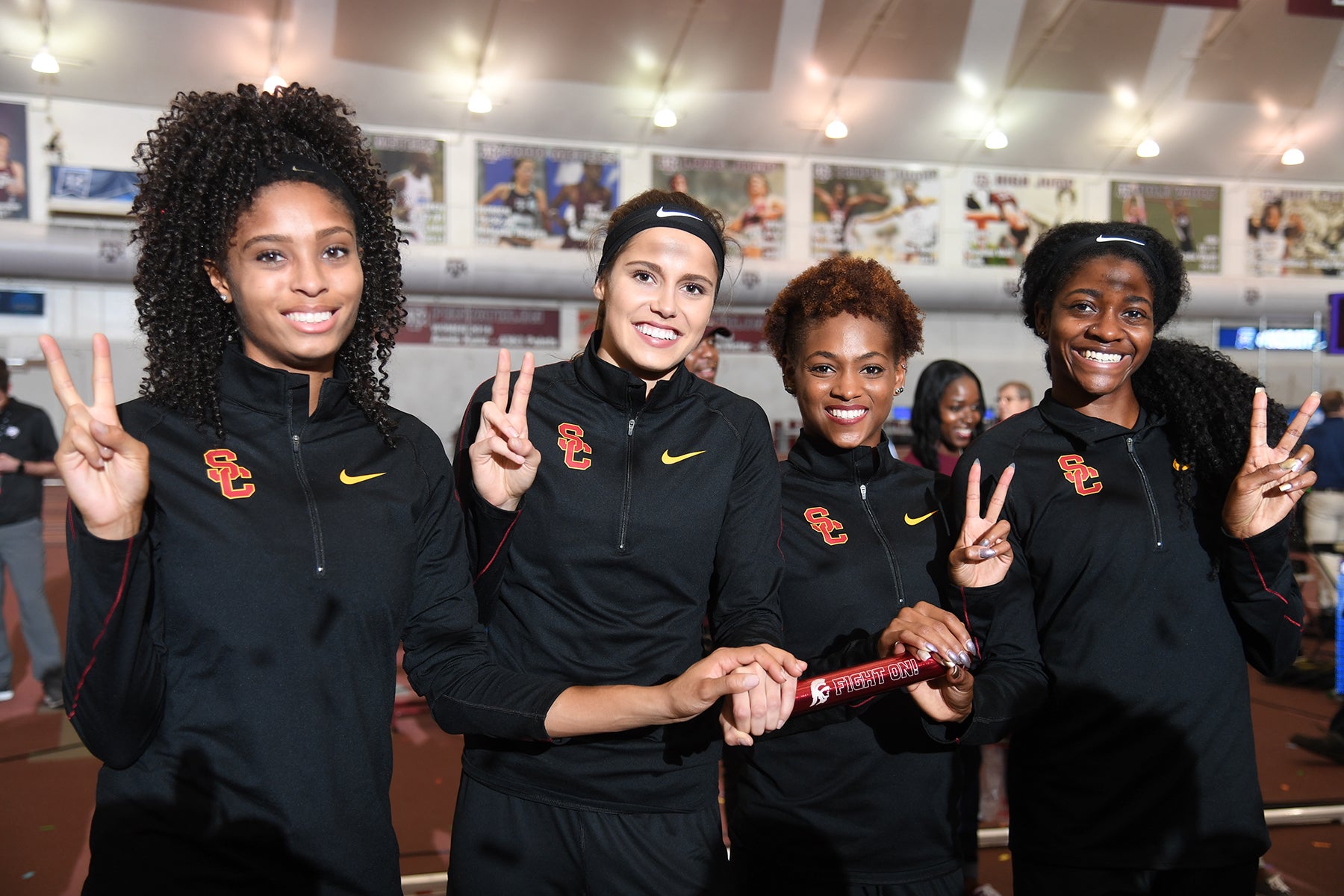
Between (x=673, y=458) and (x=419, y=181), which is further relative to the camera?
(x=419, y=181)

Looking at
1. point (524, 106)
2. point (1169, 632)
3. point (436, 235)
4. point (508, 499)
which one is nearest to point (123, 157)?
point (436, 235)

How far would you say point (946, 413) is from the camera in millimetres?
5145

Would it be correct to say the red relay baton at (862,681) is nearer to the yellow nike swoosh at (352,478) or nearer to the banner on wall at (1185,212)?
the yellow nike swoosh at (352,478)

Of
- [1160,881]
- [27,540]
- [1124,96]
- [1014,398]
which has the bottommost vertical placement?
[1160,881]

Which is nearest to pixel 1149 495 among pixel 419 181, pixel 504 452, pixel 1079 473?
pixel 1079 473

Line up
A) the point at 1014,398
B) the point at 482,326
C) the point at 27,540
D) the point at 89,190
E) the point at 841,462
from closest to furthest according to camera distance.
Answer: the point at 841,462
the point at 27,540
the point at 1014,398
the point at 89,190
the point at 482,326

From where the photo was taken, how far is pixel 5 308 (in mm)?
12469

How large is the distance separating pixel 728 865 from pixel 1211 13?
1495 cm

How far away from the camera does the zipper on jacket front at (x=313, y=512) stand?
5.24 ft

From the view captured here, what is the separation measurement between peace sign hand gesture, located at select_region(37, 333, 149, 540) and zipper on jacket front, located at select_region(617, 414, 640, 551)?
0.90 m

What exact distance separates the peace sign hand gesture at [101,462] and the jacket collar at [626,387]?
958 mm

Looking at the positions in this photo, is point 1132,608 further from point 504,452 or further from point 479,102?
point 479,102

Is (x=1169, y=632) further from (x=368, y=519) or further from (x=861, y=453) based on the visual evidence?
(x=368, y=519)

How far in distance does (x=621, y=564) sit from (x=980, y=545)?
78 cm
